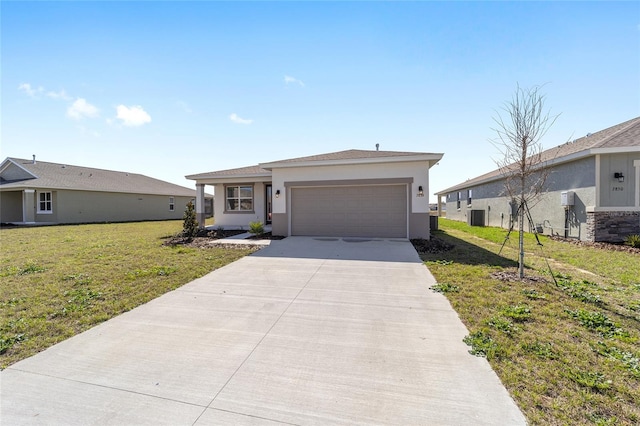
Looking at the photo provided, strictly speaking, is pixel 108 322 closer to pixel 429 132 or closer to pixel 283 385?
pixel 283 385

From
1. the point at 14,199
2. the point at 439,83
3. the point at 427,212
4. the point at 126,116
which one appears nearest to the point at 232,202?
the point at 126,116

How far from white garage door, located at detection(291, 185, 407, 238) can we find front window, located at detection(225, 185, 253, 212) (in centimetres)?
409

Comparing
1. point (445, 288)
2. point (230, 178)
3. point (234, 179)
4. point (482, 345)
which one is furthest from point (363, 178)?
point (482, 345)

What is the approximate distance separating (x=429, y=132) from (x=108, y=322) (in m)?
12.7

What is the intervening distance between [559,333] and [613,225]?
33.3ft

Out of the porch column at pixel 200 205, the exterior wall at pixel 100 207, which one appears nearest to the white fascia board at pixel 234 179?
the porch column at pixel 200 205

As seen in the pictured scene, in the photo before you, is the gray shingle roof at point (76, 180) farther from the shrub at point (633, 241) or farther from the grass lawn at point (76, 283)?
the shrub at point (633, 241)

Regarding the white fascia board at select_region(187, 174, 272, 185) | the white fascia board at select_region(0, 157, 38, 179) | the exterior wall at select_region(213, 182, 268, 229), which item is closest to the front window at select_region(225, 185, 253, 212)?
the exterior wall at select_region(213, 182, 268, 229)

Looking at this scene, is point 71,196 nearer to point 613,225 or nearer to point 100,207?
point 100,207

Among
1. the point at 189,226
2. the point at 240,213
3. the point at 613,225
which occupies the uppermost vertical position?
the point at 240,213

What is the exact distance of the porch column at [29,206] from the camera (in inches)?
784

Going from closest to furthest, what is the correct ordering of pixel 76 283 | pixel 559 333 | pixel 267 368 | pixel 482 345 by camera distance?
pixel 267 368, pixel 482 345, pixel 559 333, pixel 76 283

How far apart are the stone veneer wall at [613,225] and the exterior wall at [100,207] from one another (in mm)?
30456

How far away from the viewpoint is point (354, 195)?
446 inches
